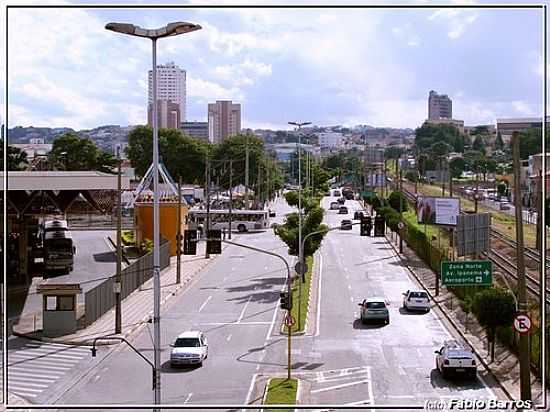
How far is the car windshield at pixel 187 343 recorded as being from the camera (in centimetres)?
2877

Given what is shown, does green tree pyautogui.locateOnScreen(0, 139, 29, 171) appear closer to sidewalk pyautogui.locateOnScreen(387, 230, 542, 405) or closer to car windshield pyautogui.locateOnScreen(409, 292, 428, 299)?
sidewalk pyautogui.locateOnScreen(387, 230, 542, 405)

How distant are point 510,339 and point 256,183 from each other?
267 feet

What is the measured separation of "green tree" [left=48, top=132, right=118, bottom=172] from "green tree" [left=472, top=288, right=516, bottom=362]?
74783 millimetres

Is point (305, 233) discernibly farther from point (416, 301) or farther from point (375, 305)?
point (375, 305)

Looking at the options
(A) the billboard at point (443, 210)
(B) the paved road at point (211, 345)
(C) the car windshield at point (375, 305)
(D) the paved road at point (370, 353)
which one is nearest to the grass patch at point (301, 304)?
(D) the paved road at point (370, 353)

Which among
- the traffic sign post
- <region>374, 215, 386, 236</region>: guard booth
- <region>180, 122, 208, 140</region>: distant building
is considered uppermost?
<region>180, 122, 208, 140</region>: distant building

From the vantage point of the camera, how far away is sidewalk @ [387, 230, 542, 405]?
2500cm

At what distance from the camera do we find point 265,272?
52.5m

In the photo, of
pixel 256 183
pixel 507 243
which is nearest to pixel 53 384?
pixel 507 243

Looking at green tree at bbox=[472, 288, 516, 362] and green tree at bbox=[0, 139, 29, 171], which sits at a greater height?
green tree at bbox=[0, 139, 29, 171]

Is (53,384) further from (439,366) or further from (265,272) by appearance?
(265,272)

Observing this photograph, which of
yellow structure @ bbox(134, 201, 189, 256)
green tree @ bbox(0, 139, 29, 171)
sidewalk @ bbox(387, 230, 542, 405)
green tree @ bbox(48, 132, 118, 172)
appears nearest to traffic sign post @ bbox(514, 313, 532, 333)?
sidewalk @ bbox(387, 230, 542, 405)

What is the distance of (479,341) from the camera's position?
3181 centimetres

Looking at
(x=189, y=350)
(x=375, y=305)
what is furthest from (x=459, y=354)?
(x=375, y=305)
